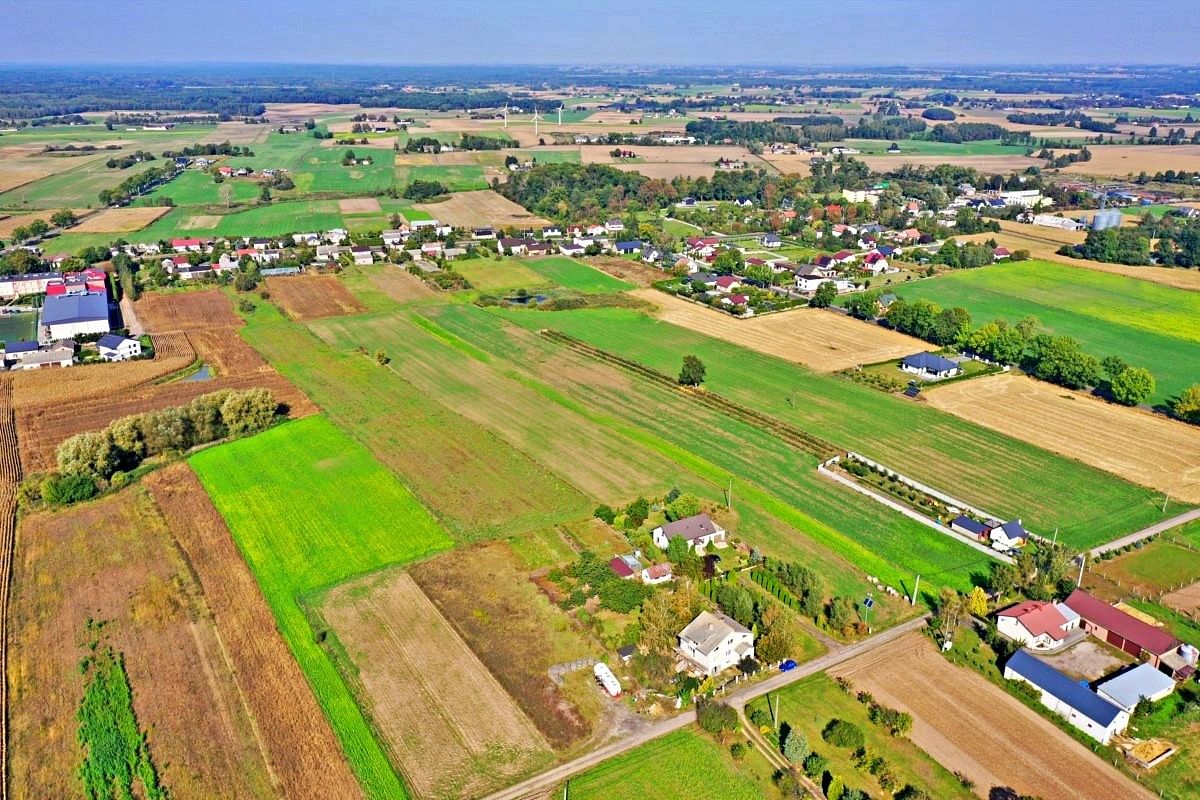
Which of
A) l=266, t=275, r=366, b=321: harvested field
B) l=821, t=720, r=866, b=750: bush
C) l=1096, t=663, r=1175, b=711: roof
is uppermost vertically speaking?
l=266, t=275, r=366, b=321: harvested field

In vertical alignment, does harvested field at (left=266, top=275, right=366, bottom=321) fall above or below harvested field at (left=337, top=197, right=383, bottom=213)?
below

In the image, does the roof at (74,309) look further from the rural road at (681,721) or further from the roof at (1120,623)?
the roof at (1120,623)

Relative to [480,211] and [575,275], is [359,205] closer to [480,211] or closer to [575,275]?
[480,211]

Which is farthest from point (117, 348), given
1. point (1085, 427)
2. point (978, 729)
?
point (1085, 427)

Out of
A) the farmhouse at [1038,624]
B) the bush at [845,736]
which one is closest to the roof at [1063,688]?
the farmhouse at [1038,624]

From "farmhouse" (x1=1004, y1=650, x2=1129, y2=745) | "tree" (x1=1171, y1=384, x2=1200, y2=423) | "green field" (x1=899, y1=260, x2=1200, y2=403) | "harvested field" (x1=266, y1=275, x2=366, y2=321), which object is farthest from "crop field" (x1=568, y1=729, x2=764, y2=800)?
"harvested field" (x1=266, y1=275, x2=366, y2=321)

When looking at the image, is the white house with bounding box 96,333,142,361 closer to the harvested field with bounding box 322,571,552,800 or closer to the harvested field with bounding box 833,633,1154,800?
the harvested field with bounding box 322,571,552,800
